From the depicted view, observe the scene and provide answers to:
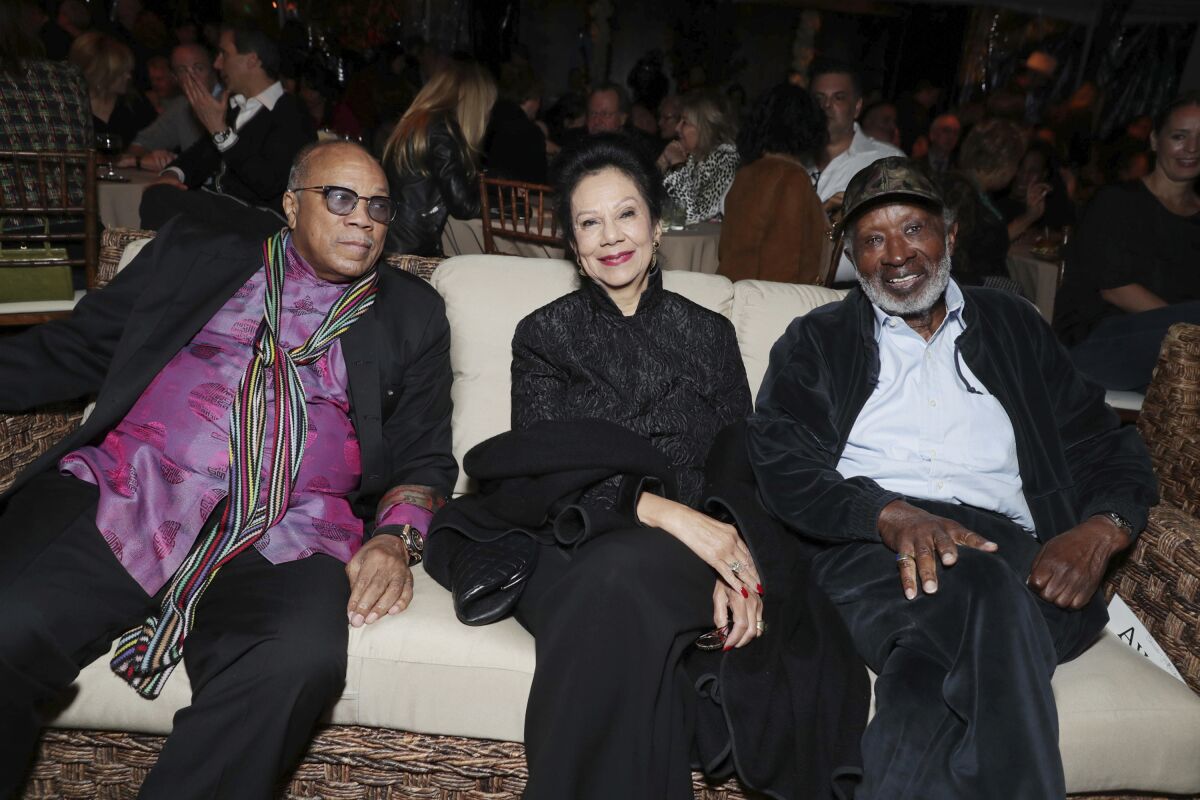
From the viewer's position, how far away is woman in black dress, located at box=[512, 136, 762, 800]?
1688mm

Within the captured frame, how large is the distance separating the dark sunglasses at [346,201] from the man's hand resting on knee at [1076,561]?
1656mm

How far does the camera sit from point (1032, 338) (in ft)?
7.30

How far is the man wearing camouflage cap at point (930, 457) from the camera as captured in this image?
6.04ft

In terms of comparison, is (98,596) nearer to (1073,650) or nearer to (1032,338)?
(1073,650)

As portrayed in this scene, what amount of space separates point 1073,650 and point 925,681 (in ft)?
1.29

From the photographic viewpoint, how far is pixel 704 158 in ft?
15.9

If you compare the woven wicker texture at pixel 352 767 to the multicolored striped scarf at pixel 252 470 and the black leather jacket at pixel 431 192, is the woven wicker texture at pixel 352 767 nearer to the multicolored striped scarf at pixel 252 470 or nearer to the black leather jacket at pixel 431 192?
the multicolored striped scarf at pixel 252 470

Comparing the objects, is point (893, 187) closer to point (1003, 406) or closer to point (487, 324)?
point (1003, 406)

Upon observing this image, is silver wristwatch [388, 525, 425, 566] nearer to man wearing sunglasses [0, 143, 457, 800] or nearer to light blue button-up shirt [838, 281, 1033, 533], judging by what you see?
man wearing sunglasses [0, 143, 457, 800]

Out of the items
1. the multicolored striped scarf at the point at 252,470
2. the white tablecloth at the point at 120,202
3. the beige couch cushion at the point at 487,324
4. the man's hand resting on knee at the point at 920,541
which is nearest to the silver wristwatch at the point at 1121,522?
the man's hand resting on knee at the point at 920,541

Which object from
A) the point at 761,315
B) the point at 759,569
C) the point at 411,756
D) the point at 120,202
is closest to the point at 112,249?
the point at 411,756

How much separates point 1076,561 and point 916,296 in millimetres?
669

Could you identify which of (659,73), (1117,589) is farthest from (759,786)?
(659,73)

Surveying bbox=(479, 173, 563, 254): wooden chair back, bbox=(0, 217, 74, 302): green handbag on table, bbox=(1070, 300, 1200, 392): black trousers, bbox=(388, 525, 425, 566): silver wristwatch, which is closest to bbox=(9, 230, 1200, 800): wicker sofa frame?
bbox=(388, 525, 425, 566): silver wristwatch
